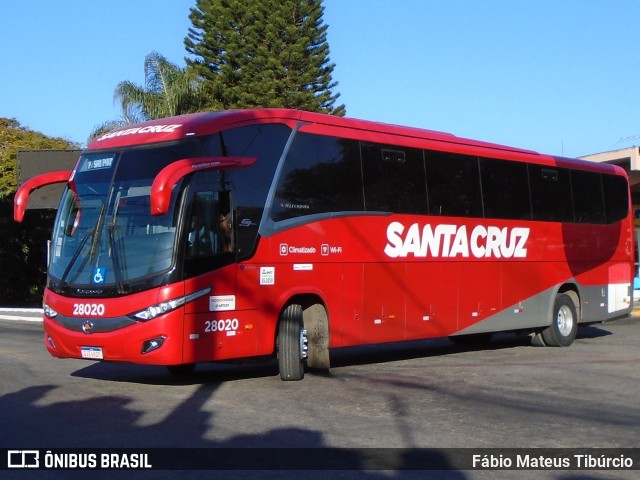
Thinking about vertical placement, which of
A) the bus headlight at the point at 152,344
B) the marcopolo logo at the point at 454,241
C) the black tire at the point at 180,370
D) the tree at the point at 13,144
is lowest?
the black tire at the point at 180,370

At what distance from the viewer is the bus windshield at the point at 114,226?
11289mm

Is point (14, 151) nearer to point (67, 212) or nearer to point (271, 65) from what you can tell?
point (271, 65)

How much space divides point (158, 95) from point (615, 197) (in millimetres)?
20737

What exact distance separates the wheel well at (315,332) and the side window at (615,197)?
9.61 m

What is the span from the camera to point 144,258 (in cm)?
1130

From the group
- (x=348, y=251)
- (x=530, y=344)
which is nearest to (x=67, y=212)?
(x=348, y=251)

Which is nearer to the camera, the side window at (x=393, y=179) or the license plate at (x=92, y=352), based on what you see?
the license plate at (x=92, y=352)

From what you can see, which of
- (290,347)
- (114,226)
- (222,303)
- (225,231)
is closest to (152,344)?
(222,303)

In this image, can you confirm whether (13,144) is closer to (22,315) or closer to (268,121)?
(22,315)

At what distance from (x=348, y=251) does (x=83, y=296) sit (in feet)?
13.6

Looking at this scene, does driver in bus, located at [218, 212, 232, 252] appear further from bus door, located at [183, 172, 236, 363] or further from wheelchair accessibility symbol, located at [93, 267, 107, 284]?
wheelchair accessibility symbol, located at [93, 267, 107, 284]

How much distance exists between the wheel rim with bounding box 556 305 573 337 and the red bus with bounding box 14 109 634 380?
451 millimetres

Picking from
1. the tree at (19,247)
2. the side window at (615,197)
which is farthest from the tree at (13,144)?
the side window at (615,197)

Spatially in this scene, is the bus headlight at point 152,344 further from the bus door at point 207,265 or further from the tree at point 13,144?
the tree at point 13,144
